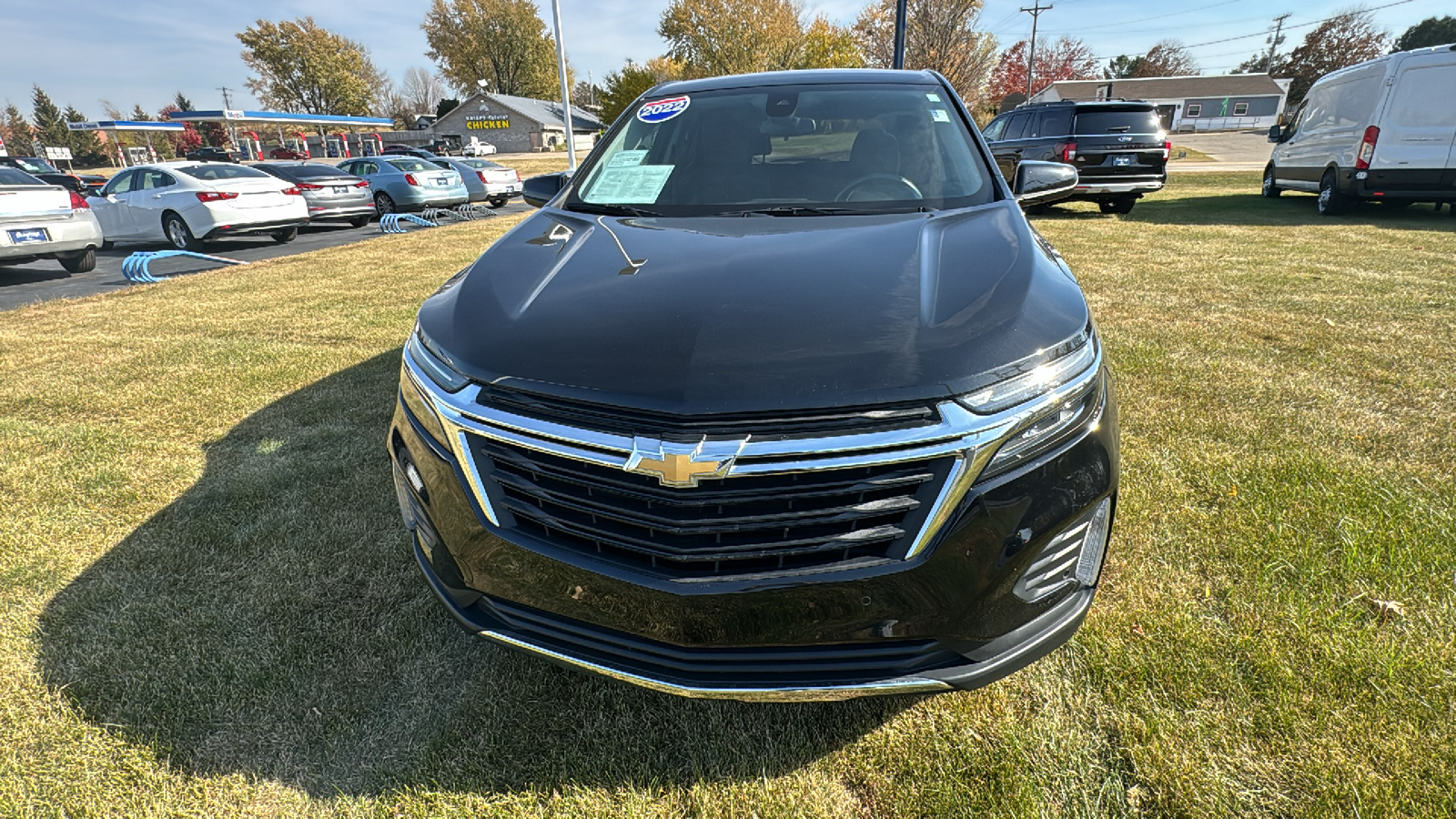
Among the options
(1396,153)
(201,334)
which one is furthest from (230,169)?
(1396,153)

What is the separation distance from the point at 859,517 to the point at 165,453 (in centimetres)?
374

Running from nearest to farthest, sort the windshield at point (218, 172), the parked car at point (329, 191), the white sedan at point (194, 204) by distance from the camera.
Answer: the white sedan at point (194, 204) → the windshield at point (218, 172) → the parked car at point (329, 191)

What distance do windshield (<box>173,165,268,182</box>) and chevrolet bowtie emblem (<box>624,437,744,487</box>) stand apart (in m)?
12.6

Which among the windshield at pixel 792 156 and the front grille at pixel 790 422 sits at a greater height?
→ the windshield at pixel 792 156

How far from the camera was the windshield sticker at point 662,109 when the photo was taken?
285cm

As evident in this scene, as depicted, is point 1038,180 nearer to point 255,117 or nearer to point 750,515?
point 750,515

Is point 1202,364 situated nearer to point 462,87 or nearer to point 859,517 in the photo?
point 859,517

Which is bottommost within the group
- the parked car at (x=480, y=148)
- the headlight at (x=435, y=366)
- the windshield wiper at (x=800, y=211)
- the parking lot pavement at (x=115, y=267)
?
the parking lot pavement at (x=115, y=267)

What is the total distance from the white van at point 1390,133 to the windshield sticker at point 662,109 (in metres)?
11.1

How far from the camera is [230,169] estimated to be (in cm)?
1109

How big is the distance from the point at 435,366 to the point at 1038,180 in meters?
2.52

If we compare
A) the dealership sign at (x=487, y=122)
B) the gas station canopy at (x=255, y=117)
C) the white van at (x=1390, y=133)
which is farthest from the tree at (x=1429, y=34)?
the gas station canopy at (x=255, y=117)

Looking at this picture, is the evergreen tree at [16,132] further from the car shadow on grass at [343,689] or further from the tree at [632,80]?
the car shadow on grass at [343,689]

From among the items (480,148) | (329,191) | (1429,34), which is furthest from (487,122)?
(1429,34)
